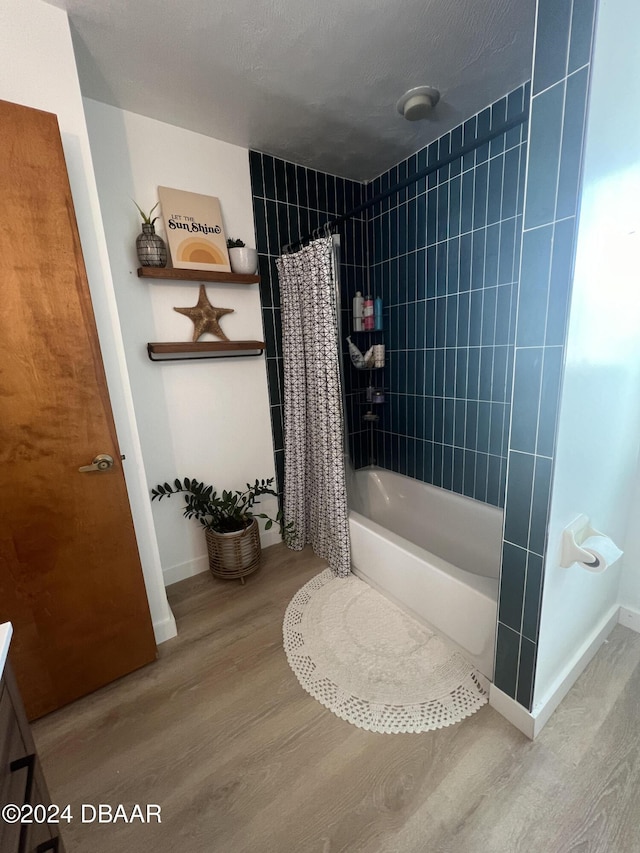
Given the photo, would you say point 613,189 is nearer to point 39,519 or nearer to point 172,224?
point 172,224

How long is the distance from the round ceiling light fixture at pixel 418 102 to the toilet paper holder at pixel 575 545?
1.86 meters

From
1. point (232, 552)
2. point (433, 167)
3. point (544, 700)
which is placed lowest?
point (544, 700)

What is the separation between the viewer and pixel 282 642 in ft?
5.34

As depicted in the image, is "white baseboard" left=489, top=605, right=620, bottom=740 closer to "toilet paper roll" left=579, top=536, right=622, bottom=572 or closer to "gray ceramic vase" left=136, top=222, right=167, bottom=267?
"toilet paper roll" left=579, top=536, right=622, bottom=572

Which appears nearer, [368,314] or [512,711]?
[512,711]

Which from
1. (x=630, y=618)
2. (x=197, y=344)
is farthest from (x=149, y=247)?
(x=630, y=618)

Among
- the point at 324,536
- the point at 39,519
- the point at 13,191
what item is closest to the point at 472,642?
the point at 324,536

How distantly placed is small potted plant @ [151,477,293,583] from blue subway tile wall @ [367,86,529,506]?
1.20m

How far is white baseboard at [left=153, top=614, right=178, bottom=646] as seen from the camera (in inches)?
65.4

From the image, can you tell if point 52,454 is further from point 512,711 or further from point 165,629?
point 512,711

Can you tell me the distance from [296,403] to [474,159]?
1.58 m

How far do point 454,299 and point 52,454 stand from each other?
2.06 meters

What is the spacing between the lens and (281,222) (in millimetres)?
2170

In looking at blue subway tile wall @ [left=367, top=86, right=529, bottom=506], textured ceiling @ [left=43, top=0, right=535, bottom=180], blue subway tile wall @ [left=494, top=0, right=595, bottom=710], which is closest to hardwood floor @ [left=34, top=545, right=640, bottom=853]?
blue subway tile wall @ [left=494, top=0, right=595, bottom=710]
